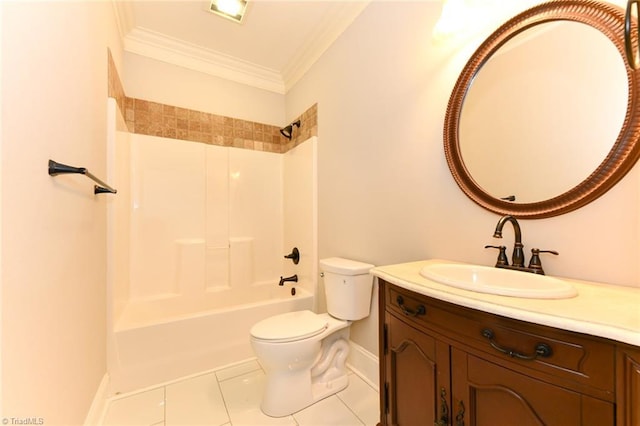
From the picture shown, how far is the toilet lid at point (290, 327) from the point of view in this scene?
54.6 inches

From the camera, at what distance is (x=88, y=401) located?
1.23m

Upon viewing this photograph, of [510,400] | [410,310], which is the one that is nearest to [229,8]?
[410,310]

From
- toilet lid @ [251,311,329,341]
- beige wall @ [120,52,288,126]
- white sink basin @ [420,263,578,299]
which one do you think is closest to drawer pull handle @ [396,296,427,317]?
white sink basin @ [420,263,578,299]

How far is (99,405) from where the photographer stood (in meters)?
1.37

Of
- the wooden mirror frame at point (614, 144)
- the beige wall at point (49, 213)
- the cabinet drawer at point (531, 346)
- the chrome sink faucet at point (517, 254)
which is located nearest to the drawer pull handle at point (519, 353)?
the cabinet drawer at point (531, 346)

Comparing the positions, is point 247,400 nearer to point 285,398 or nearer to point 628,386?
point 285,398

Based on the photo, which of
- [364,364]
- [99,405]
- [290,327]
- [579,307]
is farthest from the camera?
[364,364]

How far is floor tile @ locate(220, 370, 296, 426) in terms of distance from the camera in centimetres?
136

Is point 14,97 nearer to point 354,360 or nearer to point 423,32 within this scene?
point 423,32

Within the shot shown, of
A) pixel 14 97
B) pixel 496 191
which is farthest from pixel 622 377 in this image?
pixel 14 97

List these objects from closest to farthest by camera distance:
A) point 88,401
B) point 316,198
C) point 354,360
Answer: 1. point 88,401
2. point 354,360
3. point 316,198

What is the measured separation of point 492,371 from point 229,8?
2.49 meters

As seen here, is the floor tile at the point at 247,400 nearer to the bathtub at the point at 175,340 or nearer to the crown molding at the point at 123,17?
the bathtub at the point at 175,340

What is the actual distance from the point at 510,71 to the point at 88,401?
92.9 inches
